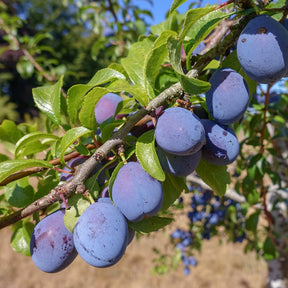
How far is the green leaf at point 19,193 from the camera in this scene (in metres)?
0.56

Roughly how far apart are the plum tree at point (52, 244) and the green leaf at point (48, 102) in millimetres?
206

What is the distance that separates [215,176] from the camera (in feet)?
1.80

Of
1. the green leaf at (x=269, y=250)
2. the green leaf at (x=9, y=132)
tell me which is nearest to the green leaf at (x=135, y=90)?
the green leaf at (x=9, y=132)

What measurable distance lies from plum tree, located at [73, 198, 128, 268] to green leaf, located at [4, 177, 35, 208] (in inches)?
7.1

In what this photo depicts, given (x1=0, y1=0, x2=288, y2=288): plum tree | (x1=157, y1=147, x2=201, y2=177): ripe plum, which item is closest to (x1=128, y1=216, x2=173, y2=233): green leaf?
(x1=0, y1=0, x2=288, y2=288): plum tree

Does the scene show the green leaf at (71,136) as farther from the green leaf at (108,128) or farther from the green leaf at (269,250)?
the green leaf at (269,250)

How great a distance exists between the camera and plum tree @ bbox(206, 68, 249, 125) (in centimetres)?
46

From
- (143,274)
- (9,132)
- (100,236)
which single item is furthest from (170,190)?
(143,274)

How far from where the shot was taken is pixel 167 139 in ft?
1.38

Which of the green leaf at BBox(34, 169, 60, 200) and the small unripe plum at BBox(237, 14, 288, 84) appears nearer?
the small unripe plum at BBox(237, 14, 288, 84)

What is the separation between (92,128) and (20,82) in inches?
438

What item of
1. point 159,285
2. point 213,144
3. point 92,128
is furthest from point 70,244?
point 159,285

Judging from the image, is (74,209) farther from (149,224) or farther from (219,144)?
(219,144)

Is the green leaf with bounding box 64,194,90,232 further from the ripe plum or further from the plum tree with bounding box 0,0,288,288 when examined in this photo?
the ripe plum
